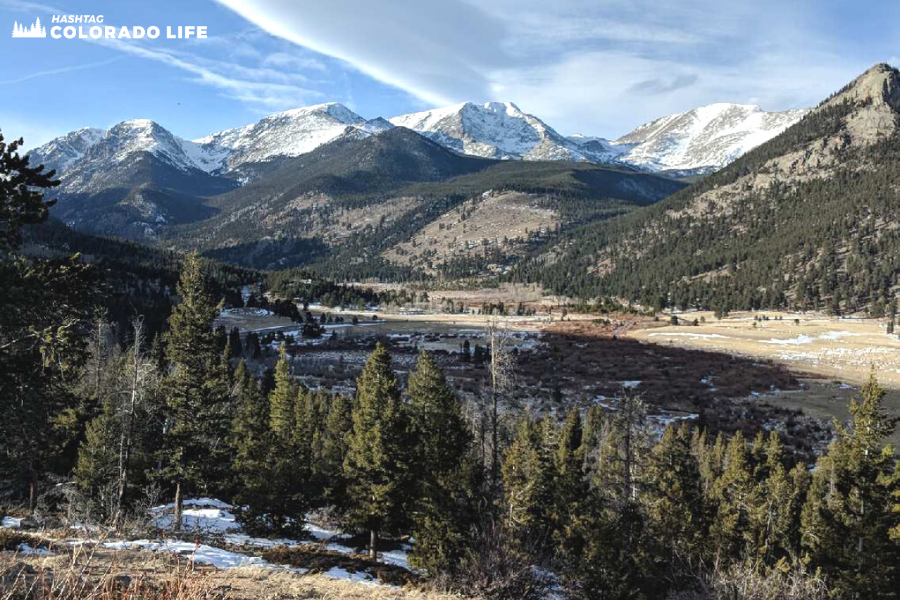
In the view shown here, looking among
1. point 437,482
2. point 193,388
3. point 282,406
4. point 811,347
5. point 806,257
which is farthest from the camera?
point 806,257

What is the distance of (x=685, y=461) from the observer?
26266 millimetres

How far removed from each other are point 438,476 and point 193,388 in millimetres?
12066

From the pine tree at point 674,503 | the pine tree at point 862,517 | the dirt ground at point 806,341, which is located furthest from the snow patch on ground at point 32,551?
the dirt ground at point 806,341

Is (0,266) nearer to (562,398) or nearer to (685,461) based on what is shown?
(685,461)

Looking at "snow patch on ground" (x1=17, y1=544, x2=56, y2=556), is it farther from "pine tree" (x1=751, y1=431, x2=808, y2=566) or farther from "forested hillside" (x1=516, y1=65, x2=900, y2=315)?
"forested hillside" (x1=516, y1=65, x2=900, y2=315)

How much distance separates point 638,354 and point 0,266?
82528 mm

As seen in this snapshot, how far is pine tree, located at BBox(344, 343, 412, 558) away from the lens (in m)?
22.8

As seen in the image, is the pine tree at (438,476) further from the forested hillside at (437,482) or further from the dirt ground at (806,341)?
the dirt ground at (806,341)

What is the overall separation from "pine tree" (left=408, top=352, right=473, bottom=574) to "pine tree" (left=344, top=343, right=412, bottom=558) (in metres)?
1.04

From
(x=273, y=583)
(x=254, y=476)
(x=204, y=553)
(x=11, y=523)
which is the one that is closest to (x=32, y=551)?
(x=273, y=583)

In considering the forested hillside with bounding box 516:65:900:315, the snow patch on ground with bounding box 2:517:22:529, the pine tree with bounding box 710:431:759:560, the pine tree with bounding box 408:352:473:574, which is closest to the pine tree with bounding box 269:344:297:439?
the pine tree with bounding box 408:352:473:574

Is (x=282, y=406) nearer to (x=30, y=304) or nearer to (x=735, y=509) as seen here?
(x=30, y=304)

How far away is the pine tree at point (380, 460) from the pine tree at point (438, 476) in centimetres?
104

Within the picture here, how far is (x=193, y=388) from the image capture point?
23297 mm
